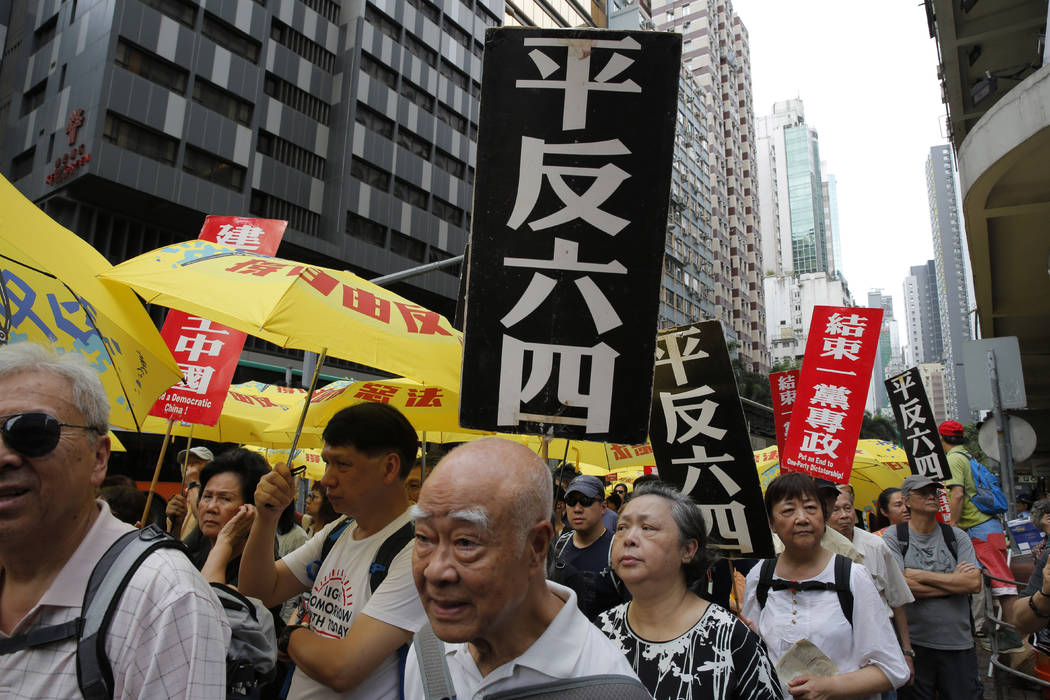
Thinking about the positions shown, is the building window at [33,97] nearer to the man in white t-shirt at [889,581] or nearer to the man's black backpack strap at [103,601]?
the man's black backpack strap at [103,601]

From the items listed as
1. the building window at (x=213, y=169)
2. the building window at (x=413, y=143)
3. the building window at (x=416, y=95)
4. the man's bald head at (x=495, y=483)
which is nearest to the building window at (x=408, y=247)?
the building window at (x=413, y=143)

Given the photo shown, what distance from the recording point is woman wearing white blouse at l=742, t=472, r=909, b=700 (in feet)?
9.84

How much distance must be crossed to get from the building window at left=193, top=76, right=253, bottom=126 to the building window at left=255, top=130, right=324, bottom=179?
1.02m

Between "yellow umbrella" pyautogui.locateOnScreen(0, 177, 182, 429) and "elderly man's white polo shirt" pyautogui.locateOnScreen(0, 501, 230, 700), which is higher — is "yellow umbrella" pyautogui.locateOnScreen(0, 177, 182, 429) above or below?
above

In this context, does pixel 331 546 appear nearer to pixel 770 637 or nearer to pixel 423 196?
pixel 770 637

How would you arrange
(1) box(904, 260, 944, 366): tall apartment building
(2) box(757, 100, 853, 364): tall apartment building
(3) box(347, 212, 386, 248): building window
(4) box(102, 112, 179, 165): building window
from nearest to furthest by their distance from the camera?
(4) box(102, 112, 179, 165): building window, (3) box(347, 212, 386, 248): building window, (2) box(757, 100, 853, 364): tall apartment building, (1) box(904, 260, 944, 366): tall apartment building

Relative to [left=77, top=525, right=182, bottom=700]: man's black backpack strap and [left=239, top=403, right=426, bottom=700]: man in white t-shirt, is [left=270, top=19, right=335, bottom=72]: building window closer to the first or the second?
[left=239, top=403, right=426, bottom=700]: man in white t-shirt

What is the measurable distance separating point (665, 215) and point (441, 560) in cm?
176

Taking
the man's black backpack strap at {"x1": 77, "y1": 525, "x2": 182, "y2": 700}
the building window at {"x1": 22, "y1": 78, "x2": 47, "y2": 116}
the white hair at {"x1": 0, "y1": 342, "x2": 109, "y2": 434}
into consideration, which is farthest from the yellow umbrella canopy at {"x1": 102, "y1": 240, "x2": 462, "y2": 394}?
the building window at {"x1": 22, "y1": 78, "x2": 47, "y2": 116}

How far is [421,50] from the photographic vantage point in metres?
37.8

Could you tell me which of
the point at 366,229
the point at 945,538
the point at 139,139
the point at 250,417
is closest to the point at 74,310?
the point at 250,417

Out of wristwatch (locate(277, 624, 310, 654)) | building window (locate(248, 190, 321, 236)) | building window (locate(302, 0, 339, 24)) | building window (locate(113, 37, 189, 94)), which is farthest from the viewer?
building window (locate(302, 0, 339, 24))

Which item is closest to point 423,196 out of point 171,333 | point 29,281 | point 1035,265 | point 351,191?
point 351,191

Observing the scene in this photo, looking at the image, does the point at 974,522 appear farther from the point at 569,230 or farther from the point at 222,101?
the point at 222,101
